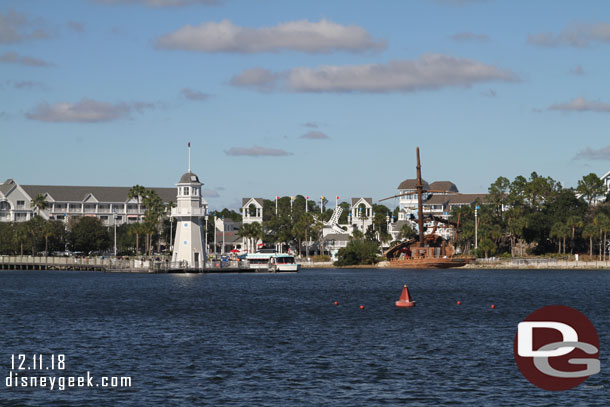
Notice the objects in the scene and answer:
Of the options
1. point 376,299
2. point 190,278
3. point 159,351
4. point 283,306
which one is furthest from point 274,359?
point 190,278

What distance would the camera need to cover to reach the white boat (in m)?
152

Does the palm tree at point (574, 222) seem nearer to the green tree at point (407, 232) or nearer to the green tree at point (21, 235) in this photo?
the green tree at point (407, 232)

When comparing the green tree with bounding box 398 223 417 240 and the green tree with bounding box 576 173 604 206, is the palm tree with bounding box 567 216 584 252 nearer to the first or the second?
the green tree with bounding box 576 173 604 206

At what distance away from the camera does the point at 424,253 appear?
168 meters

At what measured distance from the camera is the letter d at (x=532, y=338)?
41.3 metres

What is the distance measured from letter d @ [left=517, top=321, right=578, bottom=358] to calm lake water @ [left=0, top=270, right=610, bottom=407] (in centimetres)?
74

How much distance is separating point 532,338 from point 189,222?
85851mm

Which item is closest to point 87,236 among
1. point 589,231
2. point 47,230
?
point 47,230

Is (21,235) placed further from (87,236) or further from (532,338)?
(532,338)

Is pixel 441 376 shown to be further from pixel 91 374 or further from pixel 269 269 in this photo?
pixel 269 269

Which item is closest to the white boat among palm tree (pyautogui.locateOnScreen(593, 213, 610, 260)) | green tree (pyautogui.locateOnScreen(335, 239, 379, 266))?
green tree (pyautogui.locateOnScreen(335, 239, 379, 266))

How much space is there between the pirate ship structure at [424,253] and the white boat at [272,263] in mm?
24767

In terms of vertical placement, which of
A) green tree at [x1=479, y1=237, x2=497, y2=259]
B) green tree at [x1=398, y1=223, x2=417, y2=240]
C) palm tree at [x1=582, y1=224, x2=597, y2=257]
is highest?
green tree at [x1=398, y1=223, x2=417, y2=240]

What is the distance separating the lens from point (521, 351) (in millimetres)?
41594
